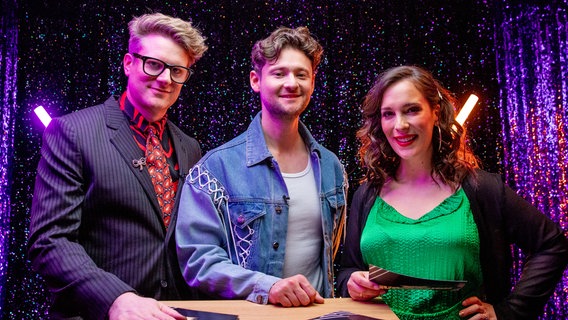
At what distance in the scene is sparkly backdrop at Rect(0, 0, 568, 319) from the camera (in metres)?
3.27

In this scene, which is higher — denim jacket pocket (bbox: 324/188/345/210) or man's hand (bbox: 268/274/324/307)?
denim jacket pocket (bbox: 324/188/345/210)

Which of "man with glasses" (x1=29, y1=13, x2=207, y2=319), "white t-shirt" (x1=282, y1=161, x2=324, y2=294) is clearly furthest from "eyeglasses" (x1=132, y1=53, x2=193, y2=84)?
"white t-shirt" (x1=282, y1=161, x2=324, y2=294)

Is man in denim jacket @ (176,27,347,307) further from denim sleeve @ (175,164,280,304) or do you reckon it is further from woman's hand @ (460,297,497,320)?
woman's hand @ (460,297,497,320)

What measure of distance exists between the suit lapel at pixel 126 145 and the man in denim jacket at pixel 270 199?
14 centimetres

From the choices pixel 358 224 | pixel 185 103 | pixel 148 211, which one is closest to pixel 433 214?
pixel 358 224

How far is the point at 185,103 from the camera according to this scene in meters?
3.32

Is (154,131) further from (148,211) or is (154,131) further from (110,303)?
(110,303)

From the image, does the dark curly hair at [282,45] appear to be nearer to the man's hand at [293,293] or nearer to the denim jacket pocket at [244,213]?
the denim jacket pocket at [244,213]

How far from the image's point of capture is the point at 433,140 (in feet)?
7.36

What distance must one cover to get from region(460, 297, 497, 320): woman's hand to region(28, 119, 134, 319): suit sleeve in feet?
3.73

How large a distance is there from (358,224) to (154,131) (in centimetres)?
91

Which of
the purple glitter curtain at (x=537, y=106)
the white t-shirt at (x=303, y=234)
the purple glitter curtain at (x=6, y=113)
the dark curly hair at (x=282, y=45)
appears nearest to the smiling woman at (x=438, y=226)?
the white t-shirt at (x=303, y=234)

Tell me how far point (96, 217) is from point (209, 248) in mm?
425

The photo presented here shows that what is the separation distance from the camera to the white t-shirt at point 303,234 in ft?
6.79
